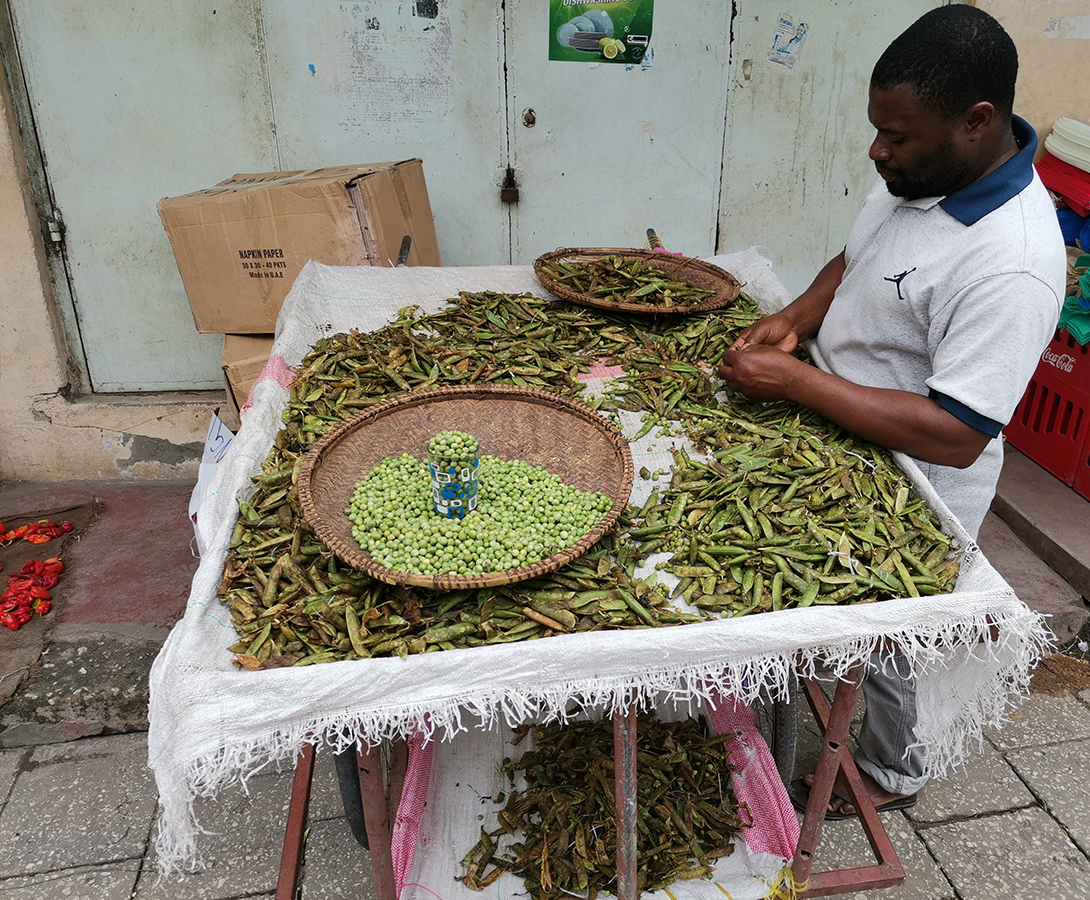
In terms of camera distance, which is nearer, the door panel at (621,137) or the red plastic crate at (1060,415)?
the red plastic crate at (1060,415)

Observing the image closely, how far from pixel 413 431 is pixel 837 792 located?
6.60 ft

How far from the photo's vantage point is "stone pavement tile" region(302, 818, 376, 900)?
8.50 feet

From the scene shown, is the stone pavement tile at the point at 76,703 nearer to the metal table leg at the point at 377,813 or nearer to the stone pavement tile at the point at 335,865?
the stone pavement tile at the point at 335,865

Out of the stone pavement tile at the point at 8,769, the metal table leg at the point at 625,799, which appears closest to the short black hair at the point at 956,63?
the metal table leg at the point at 625,799

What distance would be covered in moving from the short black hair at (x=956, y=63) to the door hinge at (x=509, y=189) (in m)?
2.72

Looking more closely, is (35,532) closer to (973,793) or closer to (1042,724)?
(973,793)

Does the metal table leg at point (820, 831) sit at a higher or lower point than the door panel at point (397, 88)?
lower

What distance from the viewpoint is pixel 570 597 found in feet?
5.67

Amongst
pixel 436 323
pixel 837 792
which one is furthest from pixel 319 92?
pixel 837 792

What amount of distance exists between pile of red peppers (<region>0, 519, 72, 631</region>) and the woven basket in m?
2.70

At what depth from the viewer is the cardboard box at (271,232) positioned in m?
3.37

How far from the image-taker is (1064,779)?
9.78 feet

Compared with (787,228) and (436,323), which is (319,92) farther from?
(787,228)

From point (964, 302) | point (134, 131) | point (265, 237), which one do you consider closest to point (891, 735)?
point (964, 302)
